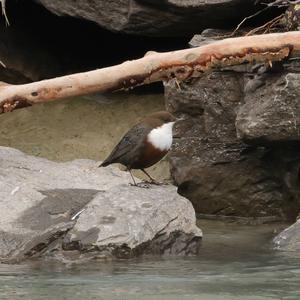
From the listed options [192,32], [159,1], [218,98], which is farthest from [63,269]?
[192,32]

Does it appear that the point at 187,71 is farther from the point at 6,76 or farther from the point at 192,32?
the point at 6,76

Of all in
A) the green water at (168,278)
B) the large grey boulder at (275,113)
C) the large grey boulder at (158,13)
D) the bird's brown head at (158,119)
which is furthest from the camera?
the large grey boulder at (158,13)

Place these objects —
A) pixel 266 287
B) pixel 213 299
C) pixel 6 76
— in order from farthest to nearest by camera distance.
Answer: pixel 6 76 → pixel 266 287 → pixel 213 299

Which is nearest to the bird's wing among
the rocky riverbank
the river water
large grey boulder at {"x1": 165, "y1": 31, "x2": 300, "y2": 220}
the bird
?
the bird

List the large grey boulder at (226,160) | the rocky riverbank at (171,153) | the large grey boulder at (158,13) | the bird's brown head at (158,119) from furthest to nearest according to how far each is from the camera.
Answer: the large grey boulder at (158,13) → the large grey boulder at (226,160) → the bird's brown head at (158,119) → the rocky riverbank at (171,153)

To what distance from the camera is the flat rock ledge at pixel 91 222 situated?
263 inches

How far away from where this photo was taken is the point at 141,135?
736 centimetres

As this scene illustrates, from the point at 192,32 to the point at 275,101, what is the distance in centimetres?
281

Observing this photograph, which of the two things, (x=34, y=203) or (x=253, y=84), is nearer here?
(x=34, y=203)

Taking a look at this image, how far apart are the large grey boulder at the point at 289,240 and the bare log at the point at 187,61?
1.53m

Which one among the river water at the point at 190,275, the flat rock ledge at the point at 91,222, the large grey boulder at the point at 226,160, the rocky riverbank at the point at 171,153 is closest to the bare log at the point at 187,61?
the rocky riverbank at the point at 171,153

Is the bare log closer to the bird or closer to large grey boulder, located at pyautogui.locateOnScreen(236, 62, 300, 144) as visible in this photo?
the bird

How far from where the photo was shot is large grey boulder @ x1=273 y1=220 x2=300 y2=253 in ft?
24.1

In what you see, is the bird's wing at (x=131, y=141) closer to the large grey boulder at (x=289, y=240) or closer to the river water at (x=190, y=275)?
the river water at (x=190, y=275)
